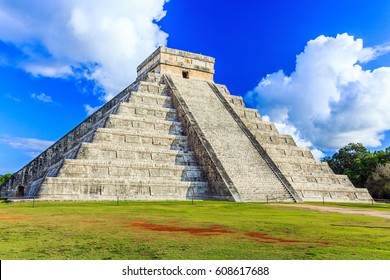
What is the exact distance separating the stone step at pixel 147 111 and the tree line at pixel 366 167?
20.5 metres

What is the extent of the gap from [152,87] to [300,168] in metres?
12.3

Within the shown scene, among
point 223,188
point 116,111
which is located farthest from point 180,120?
point 223,188

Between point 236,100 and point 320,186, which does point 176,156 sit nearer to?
point 320,186

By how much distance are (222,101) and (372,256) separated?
24.4m

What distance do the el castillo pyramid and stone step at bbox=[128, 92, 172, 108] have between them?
7cm

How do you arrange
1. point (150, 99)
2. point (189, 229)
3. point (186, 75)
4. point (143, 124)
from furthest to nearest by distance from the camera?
point (186, 75) < point (150, 99) < point (143, 124) < point (189, 229)

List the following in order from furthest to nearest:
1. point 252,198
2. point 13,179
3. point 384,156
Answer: point 384,156, point 13,179, point 252,198

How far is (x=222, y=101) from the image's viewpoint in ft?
97.6

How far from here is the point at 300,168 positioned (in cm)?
2662

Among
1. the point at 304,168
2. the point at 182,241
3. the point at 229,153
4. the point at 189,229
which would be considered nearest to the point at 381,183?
the point at 304,168

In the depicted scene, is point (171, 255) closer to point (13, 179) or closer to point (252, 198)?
point (252, 198)

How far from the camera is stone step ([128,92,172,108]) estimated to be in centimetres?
2583

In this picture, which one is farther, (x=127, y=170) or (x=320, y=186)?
(x=320, y=186)

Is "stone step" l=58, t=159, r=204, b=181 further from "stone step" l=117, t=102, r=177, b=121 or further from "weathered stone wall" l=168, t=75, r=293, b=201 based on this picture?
"stone step" l=117, t=102, r=177, b=121
